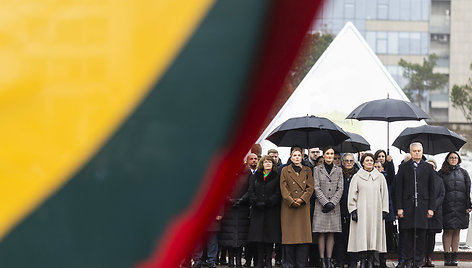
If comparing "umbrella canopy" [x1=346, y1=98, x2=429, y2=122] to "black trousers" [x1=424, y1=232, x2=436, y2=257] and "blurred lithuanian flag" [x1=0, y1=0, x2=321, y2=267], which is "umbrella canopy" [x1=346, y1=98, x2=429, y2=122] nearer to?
"black trousers" [x1=424, y1=232, x2=436, y2=257]

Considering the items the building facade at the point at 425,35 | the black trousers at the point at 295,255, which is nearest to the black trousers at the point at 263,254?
the black trousers at the point at 295,255

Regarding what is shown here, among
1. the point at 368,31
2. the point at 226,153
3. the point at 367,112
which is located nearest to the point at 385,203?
the point at 367,112

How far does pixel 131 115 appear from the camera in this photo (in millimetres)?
740

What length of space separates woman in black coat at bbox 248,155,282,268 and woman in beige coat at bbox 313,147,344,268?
1.71ft

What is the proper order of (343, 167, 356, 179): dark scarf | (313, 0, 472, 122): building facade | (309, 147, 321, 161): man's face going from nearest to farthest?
1. (343, 167, 356, 179): dark scarf
2. (309, 147, 321, 161): man's face
3. (313, 0, 472, 122): building facade

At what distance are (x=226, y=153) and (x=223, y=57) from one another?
9 centimetres

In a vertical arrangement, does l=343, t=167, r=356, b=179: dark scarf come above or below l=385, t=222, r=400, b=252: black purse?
above

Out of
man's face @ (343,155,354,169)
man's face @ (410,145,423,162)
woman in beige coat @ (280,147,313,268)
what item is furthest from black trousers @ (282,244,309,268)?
man's face @ (410,145,423,162)

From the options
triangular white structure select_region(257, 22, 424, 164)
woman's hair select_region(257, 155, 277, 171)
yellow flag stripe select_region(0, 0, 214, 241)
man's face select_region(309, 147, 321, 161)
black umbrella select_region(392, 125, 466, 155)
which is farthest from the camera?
triangular white structure select_region(257, 22, 424, 164)

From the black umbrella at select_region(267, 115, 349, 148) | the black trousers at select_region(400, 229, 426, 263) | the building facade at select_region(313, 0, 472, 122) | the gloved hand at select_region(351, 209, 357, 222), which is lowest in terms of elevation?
the black trousers at select_region(400, 229, 426, 263)

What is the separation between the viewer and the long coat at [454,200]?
12.7 m

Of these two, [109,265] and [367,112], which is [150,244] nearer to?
[109,265]

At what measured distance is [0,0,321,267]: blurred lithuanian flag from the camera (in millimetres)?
733

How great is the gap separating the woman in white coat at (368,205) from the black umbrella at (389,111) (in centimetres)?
155
